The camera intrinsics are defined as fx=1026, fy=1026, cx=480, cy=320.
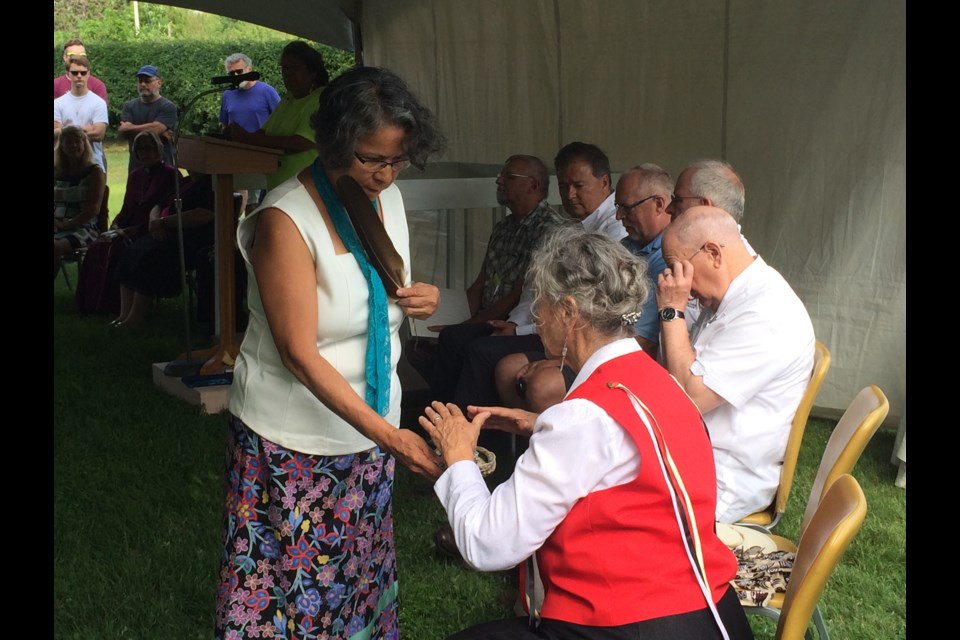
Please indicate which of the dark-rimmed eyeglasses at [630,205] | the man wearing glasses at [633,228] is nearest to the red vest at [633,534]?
the man wearing glasses at [633,228]

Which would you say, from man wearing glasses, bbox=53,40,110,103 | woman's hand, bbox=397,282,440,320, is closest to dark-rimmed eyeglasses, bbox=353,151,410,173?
woman's hand, bbox=397,282,440,320

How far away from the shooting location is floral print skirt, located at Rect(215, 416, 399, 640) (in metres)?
2.35

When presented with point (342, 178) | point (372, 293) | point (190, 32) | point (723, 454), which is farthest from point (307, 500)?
point (190, 32)

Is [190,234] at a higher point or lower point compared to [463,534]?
higher

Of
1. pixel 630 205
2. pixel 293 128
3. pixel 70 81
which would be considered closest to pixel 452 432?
pixel 630 205

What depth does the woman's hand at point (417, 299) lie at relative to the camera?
2383 millimetres

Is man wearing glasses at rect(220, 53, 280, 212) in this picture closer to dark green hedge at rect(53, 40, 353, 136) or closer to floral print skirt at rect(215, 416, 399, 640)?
floral print skirt at rect(215, 416, 399, 640)

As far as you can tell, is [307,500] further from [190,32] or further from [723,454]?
[190,32]

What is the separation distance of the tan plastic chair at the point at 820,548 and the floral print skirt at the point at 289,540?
1.00 meters

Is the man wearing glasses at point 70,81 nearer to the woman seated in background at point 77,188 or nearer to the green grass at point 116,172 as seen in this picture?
the green grass at point 116,172

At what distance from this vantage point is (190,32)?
1104 inches

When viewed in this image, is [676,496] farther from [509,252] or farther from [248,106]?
[248,106]

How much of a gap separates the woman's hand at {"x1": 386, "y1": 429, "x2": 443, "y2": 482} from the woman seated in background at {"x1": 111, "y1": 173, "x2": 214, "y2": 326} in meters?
5.91
